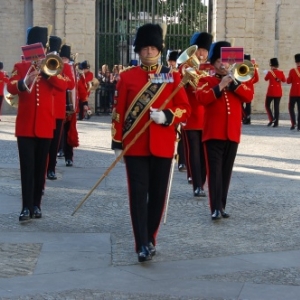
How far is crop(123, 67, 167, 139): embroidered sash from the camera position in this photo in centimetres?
783

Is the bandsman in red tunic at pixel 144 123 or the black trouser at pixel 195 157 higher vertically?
the bandsman in red tunic at pixel 144 123

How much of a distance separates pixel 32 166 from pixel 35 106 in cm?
61

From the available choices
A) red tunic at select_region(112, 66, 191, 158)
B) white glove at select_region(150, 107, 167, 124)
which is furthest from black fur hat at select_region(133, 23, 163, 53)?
white glove at select_region(150, 107, 167, 124)

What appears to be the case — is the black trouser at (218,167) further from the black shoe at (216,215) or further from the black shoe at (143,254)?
the black shoe at (143,254)

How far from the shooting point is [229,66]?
31.3 ft

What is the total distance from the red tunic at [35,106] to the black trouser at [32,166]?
105 millimetres

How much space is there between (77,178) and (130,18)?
1525cm

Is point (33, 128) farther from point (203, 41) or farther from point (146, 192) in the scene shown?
point (203, 41)

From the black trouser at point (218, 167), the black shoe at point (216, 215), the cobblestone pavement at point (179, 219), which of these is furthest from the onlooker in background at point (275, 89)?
the black shoe at point (216, 215)

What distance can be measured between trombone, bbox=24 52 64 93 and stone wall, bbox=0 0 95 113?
1840 centimetres

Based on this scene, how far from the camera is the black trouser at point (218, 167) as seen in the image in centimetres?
969

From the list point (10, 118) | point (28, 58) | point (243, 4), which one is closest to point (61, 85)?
point (28, 58)

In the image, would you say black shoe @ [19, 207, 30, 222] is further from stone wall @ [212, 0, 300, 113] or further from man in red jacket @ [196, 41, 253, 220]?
stone wall @ [212, 0, 300, 113]

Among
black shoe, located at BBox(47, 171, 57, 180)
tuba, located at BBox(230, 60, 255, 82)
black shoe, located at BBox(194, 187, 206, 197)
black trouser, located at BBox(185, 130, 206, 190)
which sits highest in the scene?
tuba, located at BBox(230, 60, 255, 82)
